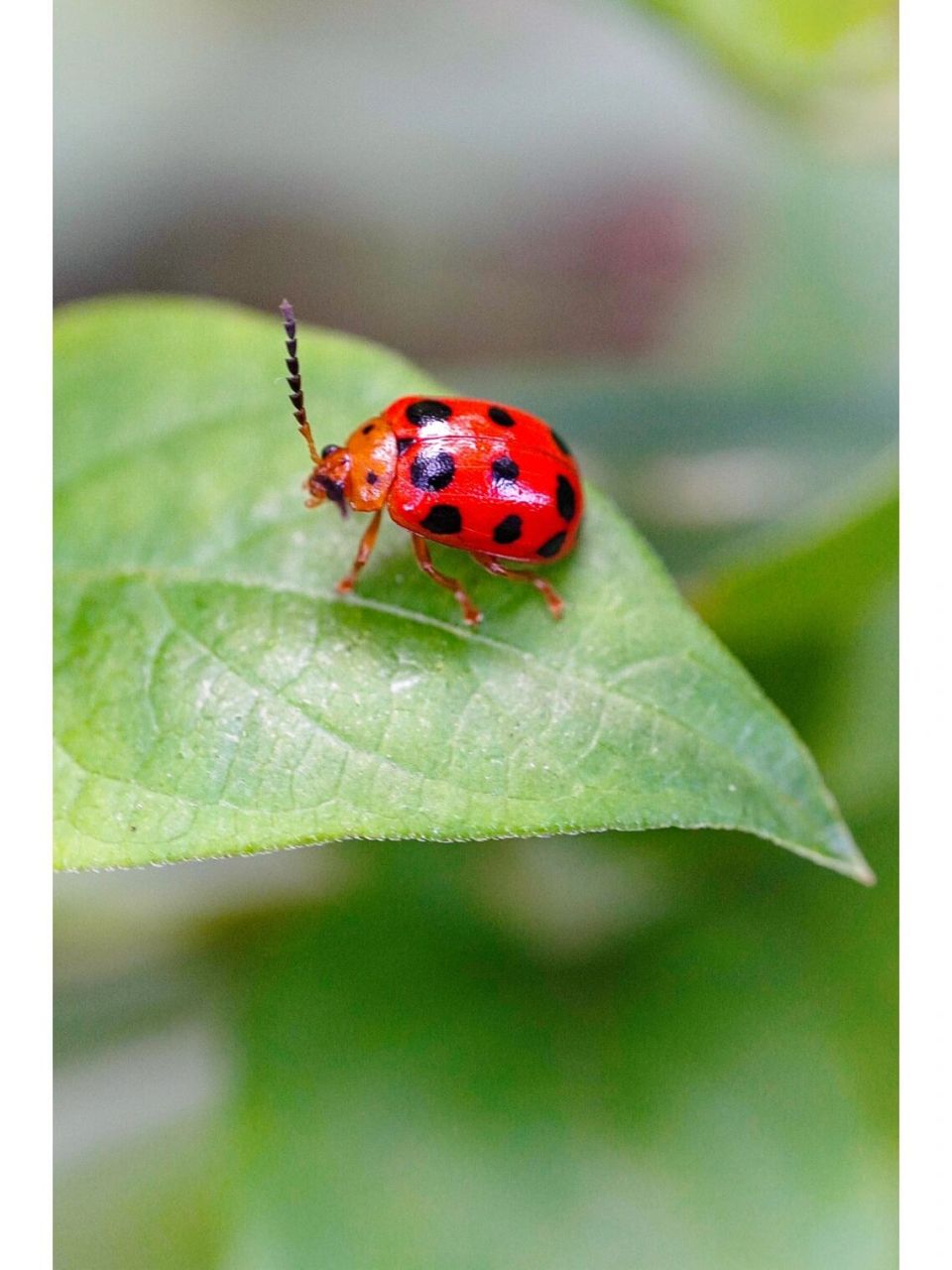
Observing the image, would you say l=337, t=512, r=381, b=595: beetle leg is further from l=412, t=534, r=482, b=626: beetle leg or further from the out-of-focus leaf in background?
the out-of-focus leaf in background

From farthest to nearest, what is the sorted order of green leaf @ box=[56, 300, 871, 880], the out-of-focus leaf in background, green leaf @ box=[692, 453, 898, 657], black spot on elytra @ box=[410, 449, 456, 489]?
the out-of-focus leaf in background < green leaf @ box=[692, 453, 898, 657] < black spot on elytra @ box=[410, 449, 456, 489] < green leaf @ box=[56, 300, 871, 880]

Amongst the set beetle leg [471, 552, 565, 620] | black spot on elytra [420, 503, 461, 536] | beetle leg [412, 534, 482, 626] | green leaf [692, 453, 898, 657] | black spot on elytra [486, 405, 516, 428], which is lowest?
green leaf [692, 453, 898, 657]

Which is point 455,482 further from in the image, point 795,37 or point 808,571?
point 795,37

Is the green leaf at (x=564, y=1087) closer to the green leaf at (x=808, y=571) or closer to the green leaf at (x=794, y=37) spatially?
the green leaf at (x=808, y=571)

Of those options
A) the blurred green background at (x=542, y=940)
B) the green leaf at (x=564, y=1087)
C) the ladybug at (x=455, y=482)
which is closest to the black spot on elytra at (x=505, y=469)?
the ladybug at (x=455, y=482)

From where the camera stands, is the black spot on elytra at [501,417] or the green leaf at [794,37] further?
the green leaf at [794,37]

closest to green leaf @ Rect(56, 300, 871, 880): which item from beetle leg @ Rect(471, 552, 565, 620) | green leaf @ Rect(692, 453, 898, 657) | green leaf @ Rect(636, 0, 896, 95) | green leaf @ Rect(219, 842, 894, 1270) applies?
beetle leg @ Rect(471, 552, 565, 620)
